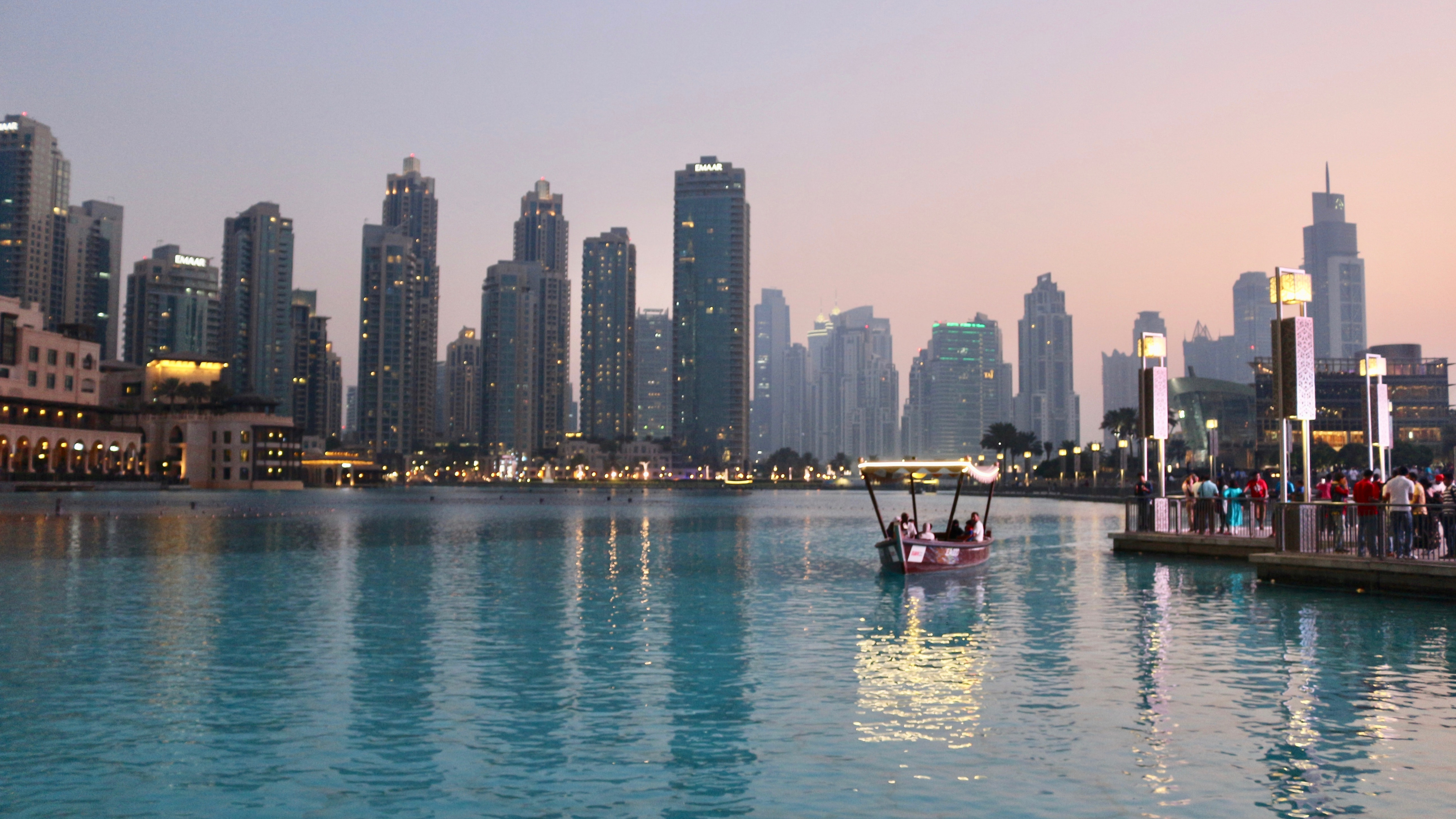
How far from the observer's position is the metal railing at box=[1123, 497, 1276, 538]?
40.0 metres

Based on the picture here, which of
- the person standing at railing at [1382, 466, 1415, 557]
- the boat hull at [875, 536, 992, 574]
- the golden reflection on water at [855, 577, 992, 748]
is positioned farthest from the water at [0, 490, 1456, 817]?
the person standing at railing at [1382, 466, 1415, 557]

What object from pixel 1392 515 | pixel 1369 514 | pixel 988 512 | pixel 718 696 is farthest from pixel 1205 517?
pixel 718 696

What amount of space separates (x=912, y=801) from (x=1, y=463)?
17353 cm

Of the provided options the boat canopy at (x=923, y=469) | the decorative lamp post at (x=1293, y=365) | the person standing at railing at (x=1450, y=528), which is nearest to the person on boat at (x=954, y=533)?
the boat canopy at (x=923, y=469)

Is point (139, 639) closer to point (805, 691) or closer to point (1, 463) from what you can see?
point (805, 691)

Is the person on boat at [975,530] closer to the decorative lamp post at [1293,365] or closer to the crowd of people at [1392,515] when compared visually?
the crowd of people at [1392,515]

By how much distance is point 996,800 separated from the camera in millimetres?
11031

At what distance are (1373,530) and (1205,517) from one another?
43.5ft

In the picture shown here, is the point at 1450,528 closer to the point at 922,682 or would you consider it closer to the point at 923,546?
the point at 923,546

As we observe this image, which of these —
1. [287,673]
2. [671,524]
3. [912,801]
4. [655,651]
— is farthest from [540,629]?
[671,524]

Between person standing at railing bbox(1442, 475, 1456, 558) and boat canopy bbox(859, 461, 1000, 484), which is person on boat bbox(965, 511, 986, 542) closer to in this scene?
boat canopy bbox(859, 461, 1000, 484)

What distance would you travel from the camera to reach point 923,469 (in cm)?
3934

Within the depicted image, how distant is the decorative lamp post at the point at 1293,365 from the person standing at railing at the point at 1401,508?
76.7 inches

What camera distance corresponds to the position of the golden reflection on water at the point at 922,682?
14281 millimetres
